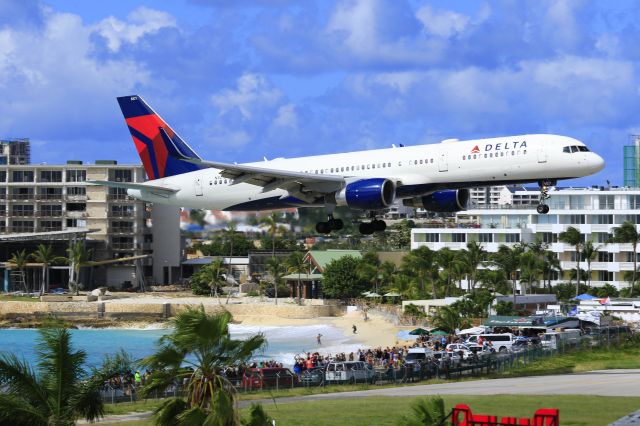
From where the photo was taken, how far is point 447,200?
64750 millimetres

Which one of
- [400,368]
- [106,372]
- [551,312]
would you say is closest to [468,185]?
[400,368]

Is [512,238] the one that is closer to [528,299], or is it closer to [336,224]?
[528,299]

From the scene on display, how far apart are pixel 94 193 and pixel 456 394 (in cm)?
13952

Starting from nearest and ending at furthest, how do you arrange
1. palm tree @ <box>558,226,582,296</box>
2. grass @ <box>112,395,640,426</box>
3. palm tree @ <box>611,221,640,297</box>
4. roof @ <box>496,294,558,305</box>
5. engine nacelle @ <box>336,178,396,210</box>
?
grass @ <box>112,395,640,426</box>
engine nacelle @ <box>336,178,396,210</box>
roof @ <box>496,294,558,305</box>
palm tree @ <box>611,221,640,297</box>
palm tree @ <box>558,226,582,296</box>

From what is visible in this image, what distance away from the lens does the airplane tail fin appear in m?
72.8

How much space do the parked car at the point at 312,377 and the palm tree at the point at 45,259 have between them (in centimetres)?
11565

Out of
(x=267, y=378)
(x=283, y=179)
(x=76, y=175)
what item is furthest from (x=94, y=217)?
(x=267, y=378)

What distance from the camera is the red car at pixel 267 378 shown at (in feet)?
180

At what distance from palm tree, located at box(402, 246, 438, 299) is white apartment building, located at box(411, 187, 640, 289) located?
1072 centimetres

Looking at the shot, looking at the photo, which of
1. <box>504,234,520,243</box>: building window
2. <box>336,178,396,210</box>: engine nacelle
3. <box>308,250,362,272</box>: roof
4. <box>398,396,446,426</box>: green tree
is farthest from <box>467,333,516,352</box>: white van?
<box>308,250,362,272</box>: roof

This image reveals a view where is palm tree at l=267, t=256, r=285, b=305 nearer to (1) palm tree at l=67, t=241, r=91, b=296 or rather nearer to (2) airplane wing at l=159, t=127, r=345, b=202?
(1) palm tree at l=67, t=241, r=91, b=296

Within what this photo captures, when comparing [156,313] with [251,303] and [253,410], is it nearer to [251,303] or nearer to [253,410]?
[251,303]

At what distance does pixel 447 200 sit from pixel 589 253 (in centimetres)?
7663

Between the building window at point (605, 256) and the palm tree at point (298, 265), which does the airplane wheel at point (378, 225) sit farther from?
the palm tree at point (298, 265)
